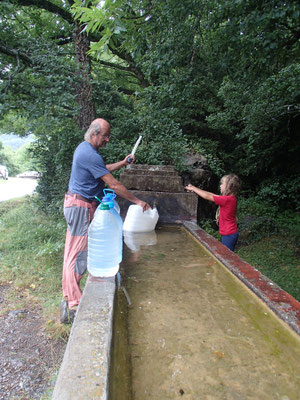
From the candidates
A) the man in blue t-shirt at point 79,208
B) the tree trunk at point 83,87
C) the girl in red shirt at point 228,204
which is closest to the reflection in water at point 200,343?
the man in blue t-shirt at point 79,208

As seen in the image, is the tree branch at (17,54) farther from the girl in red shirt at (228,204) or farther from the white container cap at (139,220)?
the girl in red shirt at (228,204)

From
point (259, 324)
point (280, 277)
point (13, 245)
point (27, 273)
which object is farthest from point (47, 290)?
point (280, 277)

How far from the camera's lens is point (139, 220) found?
3918 millimetres

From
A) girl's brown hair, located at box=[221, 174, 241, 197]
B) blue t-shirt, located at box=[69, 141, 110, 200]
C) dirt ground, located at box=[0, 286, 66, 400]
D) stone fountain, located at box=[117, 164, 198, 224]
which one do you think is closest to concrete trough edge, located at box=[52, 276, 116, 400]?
blue t-shirt, located at box=[69, 141, 110, 200]

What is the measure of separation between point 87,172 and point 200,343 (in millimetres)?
1887

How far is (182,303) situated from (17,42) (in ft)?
21.8

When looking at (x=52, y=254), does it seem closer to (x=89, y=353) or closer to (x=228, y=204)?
(x=228, y=204)

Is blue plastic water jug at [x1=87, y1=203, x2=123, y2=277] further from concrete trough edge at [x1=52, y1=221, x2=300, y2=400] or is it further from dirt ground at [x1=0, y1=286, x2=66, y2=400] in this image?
dirt ground at [x1=0, y1=286, x2=66, y2=400]

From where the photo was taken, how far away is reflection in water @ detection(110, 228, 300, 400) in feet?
4.43

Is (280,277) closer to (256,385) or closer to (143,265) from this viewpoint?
(143,265)

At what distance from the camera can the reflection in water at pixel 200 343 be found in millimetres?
1350

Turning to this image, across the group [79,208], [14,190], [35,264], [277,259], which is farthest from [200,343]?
[14,190]

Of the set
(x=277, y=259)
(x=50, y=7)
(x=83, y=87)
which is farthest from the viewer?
(x=50, y=7)

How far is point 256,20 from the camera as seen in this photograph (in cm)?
281
